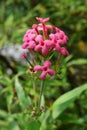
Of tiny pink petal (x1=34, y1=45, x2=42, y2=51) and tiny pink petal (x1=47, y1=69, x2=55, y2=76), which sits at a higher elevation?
tiny pink petal (x1=34, y1=45, x2=42, y2=51)

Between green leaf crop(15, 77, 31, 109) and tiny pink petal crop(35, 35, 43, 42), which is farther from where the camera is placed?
green leaf crop(15, 77, 31, 109)

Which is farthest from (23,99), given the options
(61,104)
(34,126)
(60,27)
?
(60,27)

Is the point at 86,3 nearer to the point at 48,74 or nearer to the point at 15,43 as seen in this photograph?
the point at 15,43

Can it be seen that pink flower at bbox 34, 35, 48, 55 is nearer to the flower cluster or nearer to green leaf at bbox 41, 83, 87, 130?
the flower cluster

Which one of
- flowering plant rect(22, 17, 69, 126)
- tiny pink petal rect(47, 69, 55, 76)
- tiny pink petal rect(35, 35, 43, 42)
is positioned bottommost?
tiny pink petal rect(47, 69, 55, 76)

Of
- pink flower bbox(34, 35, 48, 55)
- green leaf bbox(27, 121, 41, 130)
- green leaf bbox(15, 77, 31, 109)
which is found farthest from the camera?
green leaf bbox(15, 77, 31, 109)

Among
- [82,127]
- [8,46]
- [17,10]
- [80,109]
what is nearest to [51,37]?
[82,127]

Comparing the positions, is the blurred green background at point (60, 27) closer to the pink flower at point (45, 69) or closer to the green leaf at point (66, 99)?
the green leaf at point (66, 99)

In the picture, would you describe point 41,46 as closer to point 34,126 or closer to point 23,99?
point 34,126

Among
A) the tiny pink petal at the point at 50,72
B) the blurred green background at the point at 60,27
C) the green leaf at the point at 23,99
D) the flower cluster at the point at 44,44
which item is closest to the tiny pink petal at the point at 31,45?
the flower cluster at the point at 44,44

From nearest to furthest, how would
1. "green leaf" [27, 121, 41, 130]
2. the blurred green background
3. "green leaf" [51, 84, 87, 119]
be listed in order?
"green leaf" [27, 121, 41, 130] < "green leaf" [51, 84, 87, 119] < the blurred green background

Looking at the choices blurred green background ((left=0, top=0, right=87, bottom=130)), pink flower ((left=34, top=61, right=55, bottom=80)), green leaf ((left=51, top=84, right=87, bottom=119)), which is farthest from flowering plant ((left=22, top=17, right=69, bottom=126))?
blurred green background ((left=0, top=0, right=87, bottom=130))
